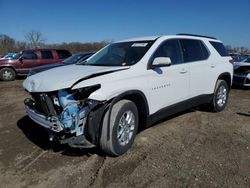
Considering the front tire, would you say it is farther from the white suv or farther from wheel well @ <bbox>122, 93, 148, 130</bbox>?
wheel well @ <bbox>122, 93, 148, 130</bbox>

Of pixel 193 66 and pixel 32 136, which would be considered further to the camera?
pixel 193 66

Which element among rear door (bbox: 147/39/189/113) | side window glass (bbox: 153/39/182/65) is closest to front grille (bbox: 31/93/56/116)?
rear door (bbox: 147/39/189/113)

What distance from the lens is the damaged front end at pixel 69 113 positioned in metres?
3.63

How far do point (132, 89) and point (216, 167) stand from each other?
159cm

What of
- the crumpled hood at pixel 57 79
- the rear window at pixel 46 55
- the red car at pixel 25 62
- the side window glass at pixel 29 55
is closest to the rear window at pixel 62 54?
the red car at pixel 25 62

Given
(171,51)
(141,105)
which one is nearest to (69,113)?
(141,105)

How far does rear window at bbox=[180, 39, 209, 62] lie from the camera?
549cm

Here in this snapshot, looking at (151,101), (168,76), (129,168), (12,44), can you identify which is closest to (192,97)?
(168,76)

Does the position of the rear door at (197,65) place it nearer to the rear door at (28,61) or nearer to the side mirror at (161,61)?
the side mirror at (161,61)

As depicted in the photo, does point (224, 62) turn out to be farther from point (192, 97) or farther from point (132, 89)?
point (132, 89)

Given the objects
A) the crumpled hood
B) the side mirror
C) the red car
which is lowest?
the red car

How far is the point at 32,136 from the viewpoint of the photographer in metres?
5.11

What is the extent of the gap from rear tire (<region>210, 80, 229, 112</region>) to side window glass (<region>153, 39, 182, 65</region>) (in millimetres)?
1756

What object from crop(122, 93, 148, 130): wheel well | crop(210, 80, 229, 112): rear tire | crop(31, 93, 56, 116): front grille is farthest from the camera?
crop(210, 80, 229, 112): rear tire
